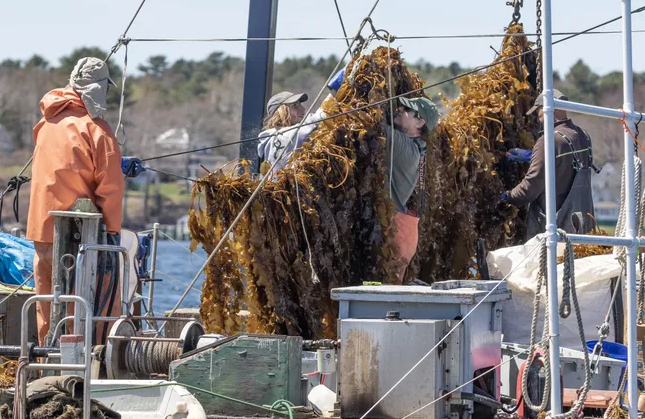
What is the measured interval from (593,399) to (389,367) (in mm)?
1333

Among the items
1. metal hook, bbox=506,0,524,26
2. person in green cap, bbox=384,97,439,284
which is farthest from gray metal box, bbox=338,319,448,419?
metal hook, bbox=506,0,524,26

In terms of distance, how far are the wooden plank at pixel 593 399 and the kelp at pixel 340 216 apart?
2041 millimetres

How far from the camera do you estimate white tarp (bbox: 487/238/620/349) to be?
8.66 meters

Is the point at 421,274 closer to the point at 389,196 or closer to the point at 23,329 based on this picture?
the point at 389,196

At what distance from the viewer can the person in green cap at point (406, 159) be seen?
9.47 meters

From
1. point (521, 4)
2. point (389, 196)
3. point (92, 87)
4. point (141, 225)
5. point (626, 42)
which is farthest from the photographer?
point (141, 225)

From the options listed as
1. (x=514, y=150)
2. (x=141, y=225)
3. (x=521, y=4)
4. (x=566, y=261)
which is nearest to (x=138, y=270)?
(x=514, y=150)

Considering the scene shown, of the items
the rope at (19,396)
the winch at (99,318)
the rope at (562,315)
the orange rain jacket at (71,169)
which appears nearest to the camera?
the rope at (19,396)

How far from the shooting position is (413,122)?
9.62 meters

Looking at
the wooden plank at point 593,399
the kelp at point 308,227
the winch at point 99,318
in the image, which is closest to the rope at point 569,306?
the wooden plank at point 593,399

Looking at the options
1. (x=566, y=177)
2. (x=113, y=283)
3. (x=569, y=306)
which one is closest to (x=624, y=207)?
(x=569, y=306)

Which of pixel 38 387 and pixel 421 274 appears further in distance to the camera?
pixel 421 274

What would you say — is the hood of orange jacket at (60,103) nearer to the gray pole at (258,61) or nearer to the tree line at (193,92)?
the gray pole at (258,61)

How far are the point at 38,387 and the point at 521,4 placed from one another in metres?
6.92
